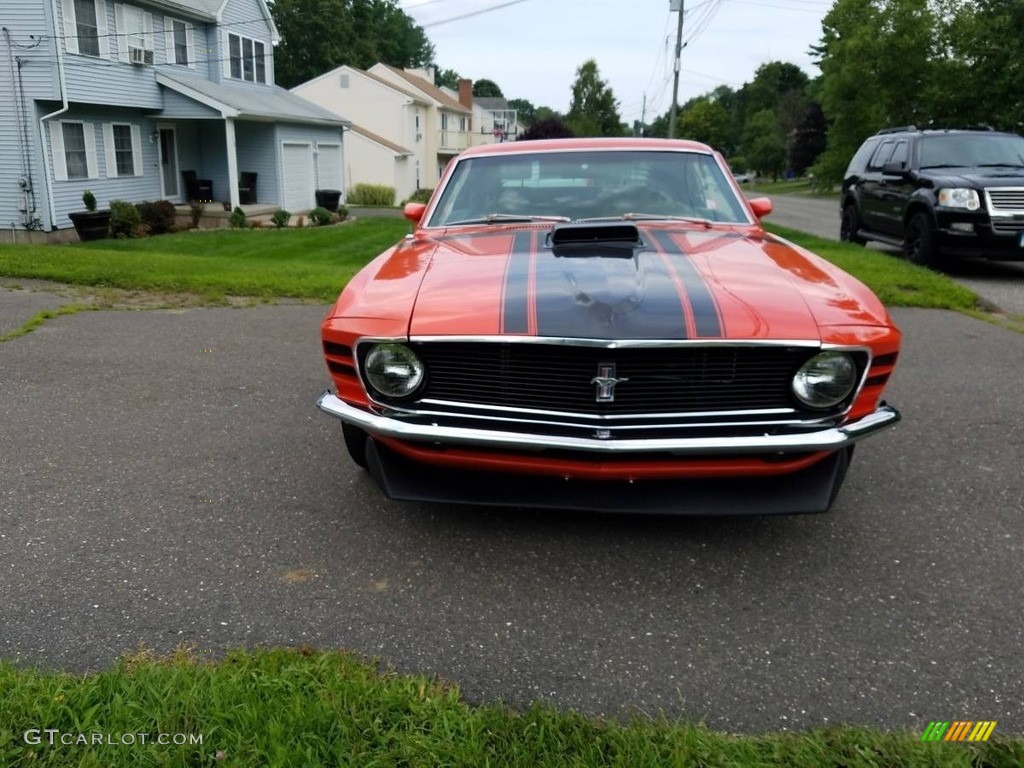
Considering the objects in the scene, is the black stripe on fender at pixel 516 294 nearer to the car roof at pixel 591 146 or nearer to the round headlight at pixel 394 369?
the round headlight at pixel 394 369

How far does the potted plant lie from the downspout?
16.1 inches

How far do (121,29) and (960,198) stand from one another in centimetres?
1794

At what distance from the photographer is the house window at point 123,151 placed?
65.8 ft

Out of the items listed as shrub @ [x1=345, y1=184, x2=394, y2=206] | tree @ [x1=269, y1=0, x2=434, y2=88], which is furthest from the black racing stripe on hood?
tree @ [x1=269, y1=0, x2=434, y2=88]

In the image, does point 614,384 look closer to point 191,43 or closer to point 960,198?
point 960,198

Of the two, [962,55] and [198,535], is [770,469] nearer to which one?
[198,535]

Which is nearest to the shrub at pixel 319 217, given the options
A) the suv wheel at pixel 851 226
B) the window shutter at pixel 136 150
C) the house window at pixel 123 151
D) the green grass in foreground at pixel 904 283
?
the window shutter at pixel 136 150

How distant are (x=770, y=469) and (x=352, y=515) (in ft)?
5.59

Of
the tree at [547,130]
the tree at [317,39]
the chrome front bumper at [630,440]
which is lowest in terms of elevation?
the chrome front bumper at [630,440]

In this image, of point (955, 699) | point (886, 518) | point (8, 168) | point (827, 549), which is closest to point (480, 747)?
point (955, 699)

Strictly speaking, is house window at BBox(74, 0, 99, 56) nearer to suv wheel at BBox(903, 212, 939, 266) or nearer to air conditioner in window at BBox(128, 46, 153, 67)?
air conditioner in window at BBox(128, 46, 153, 67)

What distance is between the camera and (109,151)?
19547mm

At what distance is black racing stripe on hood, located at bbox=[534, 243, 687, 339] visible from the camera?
9.21 ft

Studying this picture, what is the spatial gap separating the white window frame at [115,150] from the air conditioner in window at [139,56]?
1450mm
